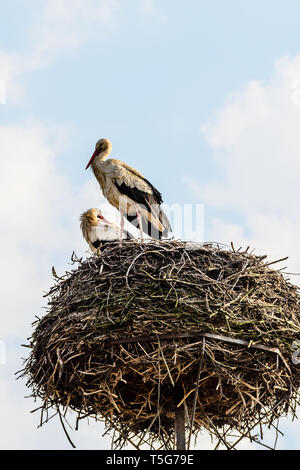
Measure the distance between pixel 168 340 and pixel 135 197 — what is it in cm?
321

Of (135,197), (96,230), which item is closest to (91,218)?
(96,230)

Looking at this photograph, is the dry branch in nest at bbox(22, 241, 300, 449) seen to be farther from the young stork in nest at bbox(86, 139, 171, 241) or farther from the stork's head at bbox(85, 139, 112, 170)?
the stork's head at bbox(85, 139, 112, 170)

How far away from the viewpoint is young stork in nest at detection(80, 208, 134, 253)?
898 centimetres

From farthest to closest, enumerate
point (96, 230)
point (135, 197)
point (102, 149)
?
point (102, 149) < point (96, 230) < point (135, 197)

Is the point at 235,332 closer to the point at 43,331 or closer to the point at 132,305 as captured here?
the point at 132,305

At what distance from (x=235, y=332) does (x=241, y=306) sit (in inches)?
11.5

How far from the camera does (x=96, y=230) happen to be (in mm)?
9070

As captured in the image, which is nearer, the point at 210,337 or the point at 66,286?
the point at 210,337

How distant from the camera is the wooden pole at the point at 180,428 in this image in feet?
20.4

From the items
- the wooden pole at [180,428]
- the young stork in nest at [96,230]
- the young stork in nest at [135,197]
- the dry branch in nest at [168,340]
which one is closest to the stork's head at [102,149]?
the young stork in nest at [135,197]

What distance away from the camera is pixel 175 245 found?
650cm

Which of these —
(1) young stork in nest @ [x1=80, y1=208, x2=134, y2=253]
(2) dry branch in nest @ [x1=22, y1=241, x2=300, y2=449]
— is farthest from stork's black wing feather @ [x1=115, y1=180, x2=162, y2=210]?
(2) dry branch in nest @ [x1=22, y1=241, x2=300, y2=449]

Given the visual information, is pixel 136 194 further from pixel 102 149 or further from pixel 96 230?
pixel 102 149

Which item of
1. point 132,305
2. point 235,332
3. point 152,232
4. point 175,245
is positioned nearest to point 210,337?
point 235,332
